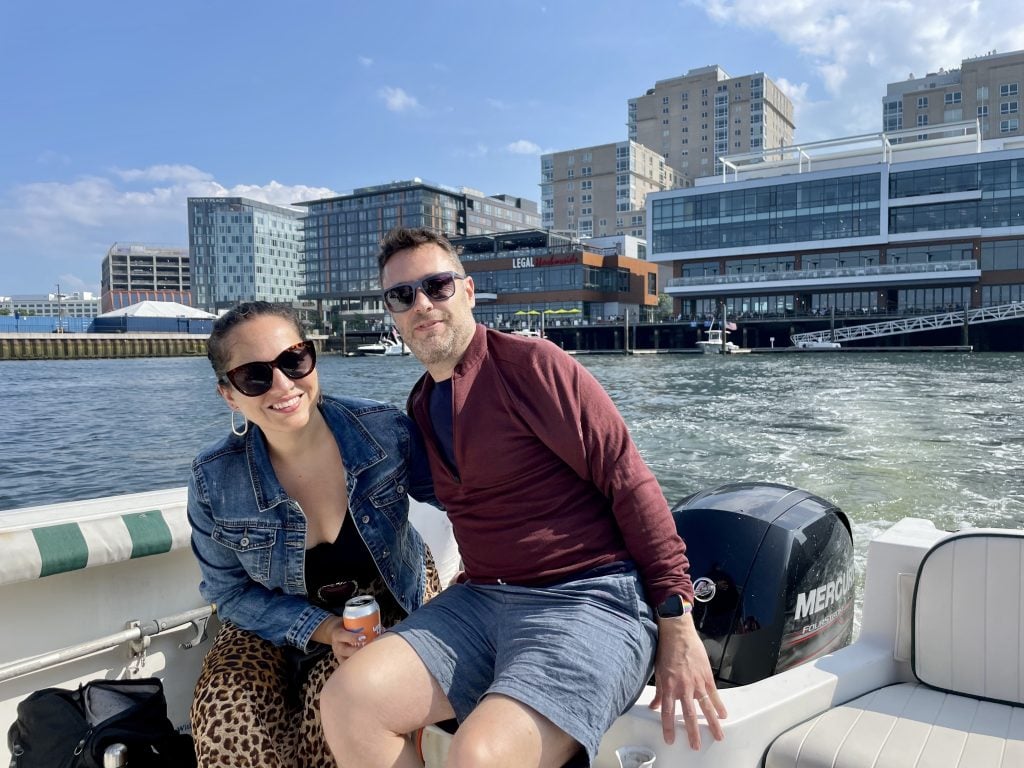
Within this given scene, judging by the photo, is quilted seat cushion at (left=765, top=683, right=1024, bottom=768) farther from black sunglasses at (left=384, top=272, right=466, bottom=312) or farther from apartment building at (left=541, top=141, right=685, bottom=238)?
apartment building at (left=541, top=141, right=685, bottom=238)

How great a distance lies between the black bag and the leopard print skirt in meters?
0.21

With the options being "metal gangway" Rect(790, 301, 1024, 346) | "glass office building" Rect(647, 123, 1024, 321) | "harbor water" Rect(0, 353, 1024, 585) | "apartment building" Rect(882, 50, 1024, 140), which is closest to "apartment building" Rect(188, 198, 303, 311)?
"glass office building" Rect(647, 123, 1024, 321)

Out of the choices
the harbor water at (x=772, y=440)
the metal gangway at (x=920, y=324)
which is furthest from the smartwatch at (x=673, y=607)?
the metal gangway at (x=920, y=324)

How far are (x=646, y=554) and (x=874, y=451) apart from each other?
363 inches

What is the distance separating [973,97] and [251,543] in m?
106

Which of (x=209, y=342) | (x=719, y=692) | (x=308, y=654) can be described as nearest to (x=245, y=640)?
(x=308, y=654)

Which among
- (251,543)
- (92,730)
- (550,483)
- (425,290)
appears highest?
(425,290)

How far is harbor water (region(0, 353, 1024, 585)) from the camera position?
7.43m

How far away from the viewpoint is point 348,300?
4341 inches

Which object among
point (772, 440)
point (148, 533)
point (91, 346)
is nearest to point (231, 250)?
point (91, 346)

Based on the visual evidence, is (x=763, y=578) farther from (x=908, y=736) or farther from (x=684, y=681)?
(x=684, y=681)

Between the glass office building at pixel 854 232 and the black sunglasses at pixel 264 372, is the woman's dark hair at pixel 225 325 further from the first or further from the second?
the glass office building at pixel 854 232

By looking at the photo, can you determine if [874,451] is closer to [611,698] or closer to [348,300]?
[611,698]

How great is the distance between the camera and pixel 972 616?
6.18 ft
